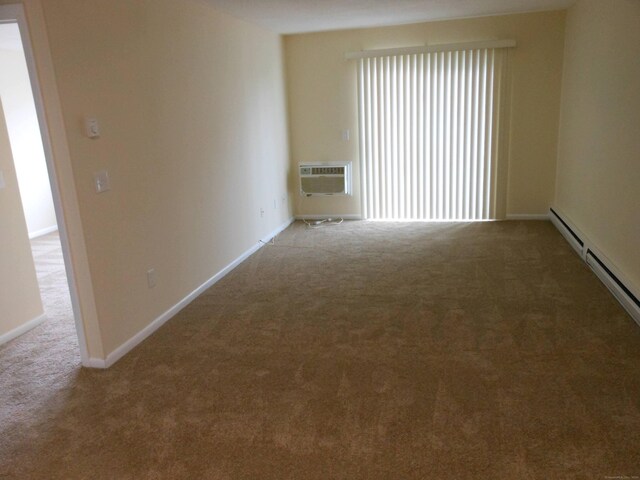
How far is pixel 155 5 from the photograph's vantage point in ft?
11.2

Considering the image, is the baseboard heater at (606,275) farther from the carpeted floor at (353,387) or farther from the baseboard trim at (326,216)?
the baseboard trim at (326,216)

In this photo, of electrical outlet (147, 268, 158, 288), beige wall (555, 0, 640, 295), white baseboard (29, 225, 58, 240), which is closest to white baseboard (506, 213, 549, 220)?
beige wall (555, 0, 640, 295)

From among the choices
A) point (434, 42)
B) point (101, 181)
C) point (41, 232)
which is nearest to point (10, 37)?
point (41, 232)

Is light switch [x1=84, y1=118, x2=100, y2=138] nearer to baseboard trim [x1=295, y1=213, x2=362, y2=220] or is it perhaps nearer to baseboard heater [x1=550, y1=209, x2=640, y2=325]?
baseboard heater [x1=550, y1=209, x2=640, y2=325]

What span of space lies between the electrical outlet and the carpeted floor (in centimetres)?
32

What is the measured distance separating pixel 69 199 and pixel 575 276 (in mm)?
3710

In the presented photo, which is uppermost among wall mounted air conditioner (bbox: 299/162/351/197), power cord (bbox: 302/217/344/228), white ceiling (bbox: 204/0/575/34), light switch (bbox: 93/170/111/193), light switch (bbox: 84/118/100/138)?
white ceiling (bbox: 204/0/575/34)

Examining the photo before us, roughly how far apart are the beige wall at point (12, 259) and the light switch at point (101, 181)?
3.13ft

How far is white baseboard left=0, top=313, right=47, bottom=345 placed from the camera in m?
3.35

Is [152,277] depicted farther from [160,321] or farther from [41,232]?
[41,232]

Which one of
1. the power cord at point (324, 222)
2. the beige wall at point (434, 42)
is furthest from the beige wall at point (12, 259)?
the beige wall at point (434, 42)

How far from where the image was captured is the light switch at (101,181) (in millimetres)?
2826

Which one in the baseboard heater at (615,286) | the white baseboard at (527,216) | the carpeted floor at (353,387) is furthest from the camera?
the white baseboard at (527,216)

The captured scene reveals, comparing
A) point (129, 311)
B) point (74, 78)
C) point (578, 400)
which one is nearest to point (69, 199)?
point (74, 78)
